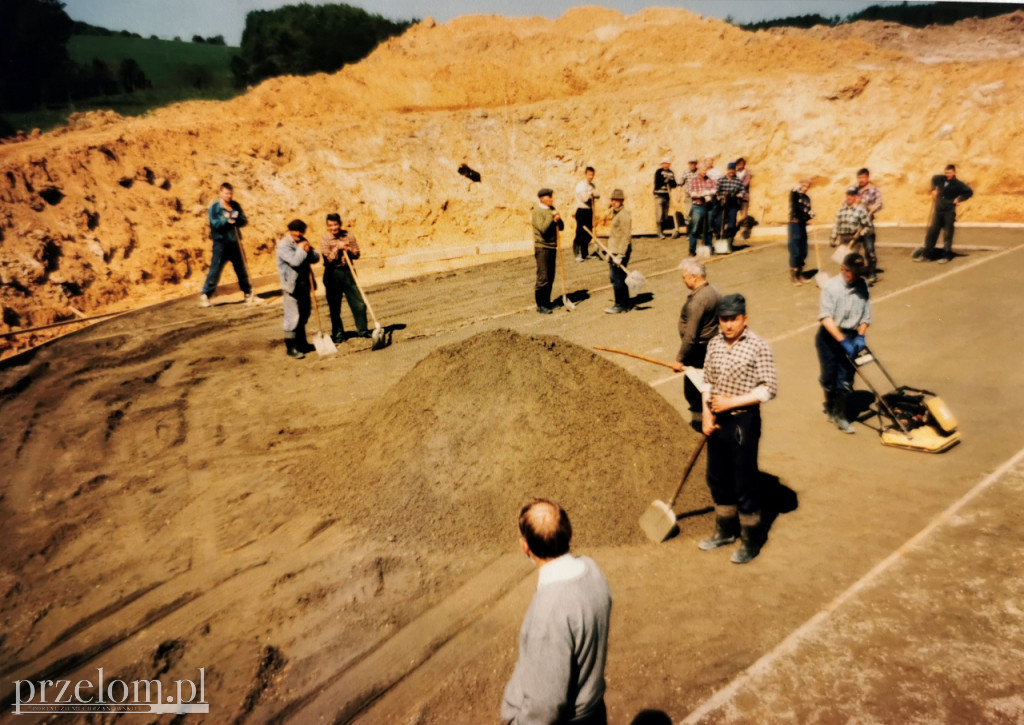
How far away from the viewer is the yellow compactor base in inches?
213

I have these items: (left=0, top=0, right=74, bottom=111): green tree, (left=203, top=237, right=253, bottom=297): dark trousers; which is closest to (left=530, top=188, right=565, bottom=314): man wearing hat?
(left=203, top=237, right=253, bottom=297): dark trousers

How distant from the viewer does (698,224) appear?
44.4ft

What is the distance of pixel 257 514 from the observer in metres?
5.34

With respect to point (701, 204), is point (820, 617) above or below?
below

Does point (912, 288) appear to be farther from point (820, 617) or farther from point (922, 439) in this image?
point (820, 617)

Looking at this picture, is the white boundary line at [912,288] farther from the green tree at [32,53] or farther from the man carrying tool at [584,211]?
the green tree at [32,53]

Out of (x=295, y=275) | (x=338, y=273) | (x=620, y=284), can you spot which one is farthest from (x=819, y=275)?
(x=295, y=275)

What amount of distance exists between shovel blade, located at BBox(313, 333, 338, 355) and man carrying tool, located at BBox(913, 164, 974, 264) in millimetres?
11638

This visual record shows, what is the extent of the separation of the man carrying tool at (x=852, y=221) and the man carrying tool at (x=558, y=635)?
31.7 feet

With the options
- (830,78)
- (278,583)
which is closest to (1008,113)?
(830,78)

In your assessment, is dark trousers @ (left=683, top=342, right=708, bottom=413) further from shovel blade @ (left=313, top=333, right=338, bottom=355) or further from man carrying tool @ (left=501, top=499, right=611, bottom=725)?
shovel blade @ (left=313, top=333, right=338, bottom=355)

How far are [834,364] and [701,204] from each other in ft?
27.6

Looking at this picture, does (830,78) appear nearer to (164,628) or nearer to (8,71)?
(164,628)

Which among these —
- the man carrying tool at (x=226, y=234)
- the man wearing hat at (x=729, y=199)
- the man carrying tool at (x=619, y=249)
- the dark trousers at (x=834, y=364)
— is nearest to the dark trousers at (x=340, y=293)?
the man carrying tool at (x=226, y=234)
